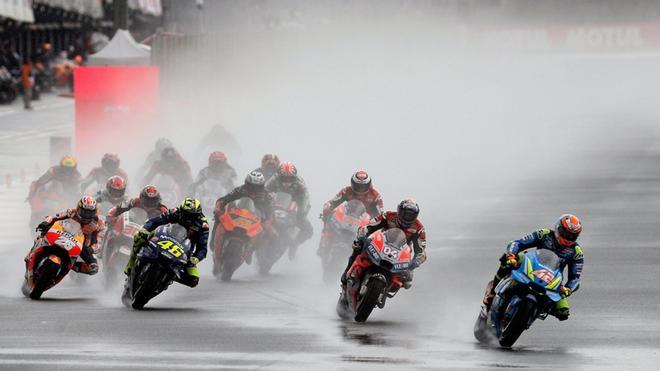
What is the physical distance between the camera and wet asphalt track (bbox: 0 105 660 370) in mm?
15641

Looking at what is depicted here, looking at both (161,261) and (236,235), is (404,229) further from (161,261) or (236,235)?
(236,235)

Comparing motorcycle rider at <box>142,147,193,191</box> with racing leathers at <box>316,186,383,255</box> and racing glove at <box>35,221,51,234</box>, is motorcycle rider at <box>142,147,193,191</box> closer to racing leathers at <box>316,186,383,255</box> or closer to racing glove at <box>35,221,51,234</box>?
racing leathers at <box>316,186,383,255</box>

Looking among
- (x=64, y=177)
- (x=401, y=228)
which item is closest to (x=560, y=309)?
(x=401, y=228)

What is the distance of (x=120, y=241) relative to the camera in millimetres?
21641

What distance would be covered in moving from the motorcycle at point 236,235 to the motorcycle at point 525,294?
670 cm

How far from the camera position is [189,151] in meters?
47.7

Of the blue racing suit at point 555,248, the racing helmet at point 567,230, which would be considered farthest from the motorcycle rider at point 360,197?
the racing helmet at point 567,230

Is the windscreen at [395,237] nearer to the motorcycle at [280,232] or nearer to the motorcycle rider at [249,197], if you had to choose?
the motorcycle rider at [249,197]

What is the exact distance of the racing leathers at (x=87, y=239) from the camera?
67.3ft

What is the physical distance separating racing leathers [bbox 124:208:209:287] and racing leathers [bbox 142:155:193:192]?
946cm

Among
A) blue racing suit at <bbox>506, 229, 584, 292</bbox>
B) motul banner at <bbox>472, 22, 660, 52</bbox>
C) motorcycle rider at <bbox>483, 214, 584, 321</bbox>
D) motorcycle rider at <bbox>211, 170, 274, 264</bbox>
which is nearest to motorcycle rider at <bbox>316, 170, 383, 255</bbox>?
motorcycle rider at <bbox>211, 170, 274, 264</bbox>

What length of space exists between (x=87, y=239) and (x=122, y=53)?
30538mm

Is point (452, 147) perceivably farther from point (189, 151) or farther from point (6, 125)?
point (6, 125)

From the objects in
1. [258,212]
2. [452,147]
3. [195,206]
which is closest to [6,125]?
[452,147]
